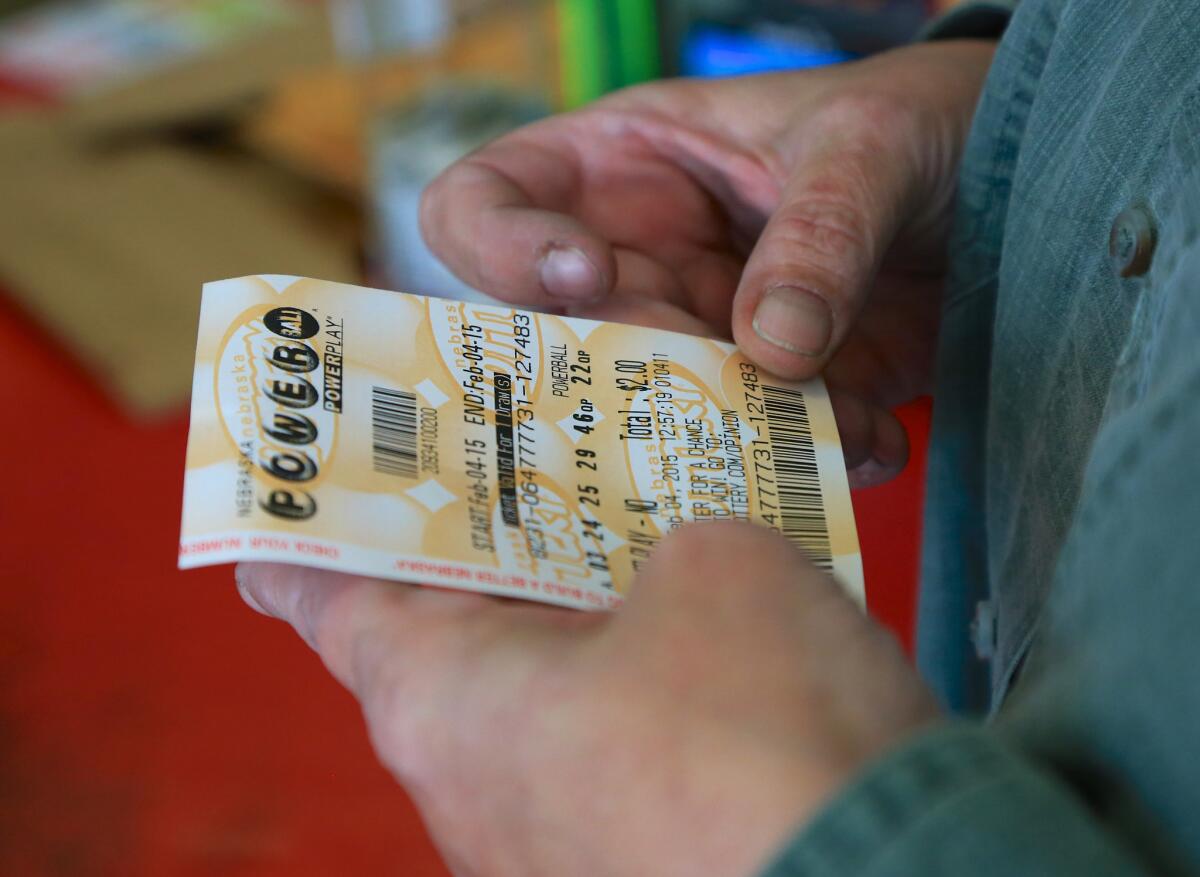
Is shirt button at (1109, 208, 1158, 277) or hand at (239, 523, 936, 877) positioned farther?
shirt button at (1109, 208, 1158, 277)

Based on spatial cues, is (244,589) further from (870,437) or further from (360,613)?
(870,437)

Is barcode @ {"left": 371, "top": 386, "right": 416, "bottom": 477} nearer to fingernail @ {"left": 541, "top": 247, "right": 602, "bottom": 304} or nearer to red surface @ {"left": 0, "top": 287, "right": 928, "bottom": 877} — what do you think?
fingernail @ {"left": 541, "top": 247, "right": 602, "bottom": 304}

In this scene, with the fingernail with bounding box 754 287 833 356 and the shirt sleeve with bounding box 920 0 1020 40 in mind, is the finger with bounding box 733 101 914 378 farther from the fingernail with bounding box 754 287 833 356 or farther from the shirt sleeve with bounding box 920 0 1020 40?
the shirt sleeve with bounding box 920 0 1020 40

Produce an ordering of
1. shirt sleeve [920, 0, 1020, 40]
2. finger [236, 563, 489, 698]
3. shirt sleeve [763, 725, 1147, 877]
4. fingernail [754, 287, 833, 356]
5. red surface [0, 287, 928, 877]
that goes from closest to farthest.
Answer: shirt sleeve [763, 725, 1147, 877], finger [236, 563, 489, 698], fingernail [754, 287, 833, 356], shirt sleeve [920, 0, 1020, 40], red surface [0, 287, 928, 877]

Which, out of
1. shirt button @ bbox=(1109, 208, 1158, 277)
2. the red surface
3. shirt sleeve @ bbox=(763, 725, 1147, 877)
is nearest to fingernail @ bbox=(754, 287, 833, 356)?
shirt button @ bbox=(1109, 208, 1158, 277)

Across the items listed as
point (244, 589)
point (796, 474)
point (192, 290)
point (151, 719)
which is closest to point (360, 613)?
point (244, 589)

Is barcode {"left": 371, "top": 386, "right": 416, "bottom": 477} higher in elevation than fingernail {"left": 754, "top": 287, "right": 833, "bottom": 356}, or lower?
higher

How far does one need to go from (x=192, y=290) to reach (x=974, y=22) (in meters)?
0.91

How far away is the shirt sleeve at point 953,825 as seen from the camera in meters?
0.21

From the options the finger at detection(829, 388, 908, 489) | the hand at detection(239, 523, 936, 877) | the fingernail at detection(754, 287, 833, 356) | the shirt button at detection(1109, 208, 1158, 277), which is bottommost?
the finger at detection(829, 388, 908, 489)

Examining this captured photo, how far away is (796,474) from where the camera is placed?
0.42 meters

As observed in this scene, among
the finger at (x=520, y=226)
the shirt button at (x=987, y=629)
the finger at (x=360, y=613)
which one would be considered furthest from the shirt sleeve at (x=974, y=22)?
the finger at (x=360, y=613)

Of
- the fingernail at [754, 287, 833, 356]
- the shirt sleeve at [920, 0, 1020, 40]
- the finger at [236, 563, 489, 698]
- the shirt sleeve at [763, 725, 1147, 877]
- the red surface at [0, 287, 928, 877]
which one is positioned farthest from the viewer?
the red surface at [0, 287, 928, 877]

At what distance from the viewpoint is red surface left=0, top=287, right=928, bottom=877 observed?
786 mm
